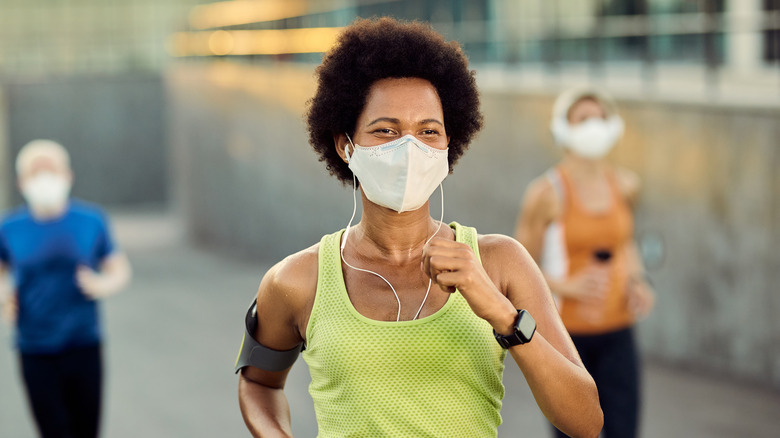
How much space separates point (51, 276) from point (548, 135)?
21.8ft

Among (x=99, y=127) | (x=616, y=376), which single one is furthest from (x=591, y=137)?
(x=99, y=127)

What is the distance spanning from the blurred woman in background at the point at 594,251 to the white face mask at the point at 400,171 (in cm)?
277

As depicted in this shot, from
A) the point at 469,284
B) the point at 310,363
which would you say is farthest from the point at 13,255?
the point at 469,284

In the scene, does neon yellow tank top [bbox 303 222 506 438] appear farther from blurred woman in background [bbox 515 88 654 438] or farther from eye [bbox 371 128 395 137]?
blurred woman in background [bbox 515 88 654 438]

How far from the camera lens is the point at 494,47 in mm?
14891

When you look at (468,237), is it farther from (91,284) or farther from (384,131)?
(91,284)

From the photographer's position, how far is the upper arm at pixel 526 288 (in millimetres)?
2686

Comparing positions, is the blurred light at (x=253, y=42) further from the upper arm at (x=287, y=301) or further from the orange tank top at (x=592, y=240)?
the upper arm at (x=287, y=301)

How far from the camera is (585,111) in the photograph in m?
6.20

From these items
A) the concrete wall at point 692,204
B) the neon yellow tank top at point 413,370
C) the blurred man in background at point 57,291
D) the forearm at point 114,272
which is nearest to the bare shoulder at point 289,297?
the neon yellow tank top at point 413,370

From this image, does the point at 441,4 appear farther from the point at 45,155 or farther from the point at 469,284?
the point at 469,284

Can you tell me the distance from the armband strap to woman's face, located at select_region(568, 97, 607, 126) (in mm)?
3481

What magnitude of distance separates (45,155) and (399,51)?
472cm

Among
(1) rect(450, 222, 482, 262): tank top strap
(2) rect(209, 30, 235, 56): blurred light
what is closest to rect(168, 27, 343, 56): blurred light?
(2) rect(209, 30, 235, 56): blurred light
